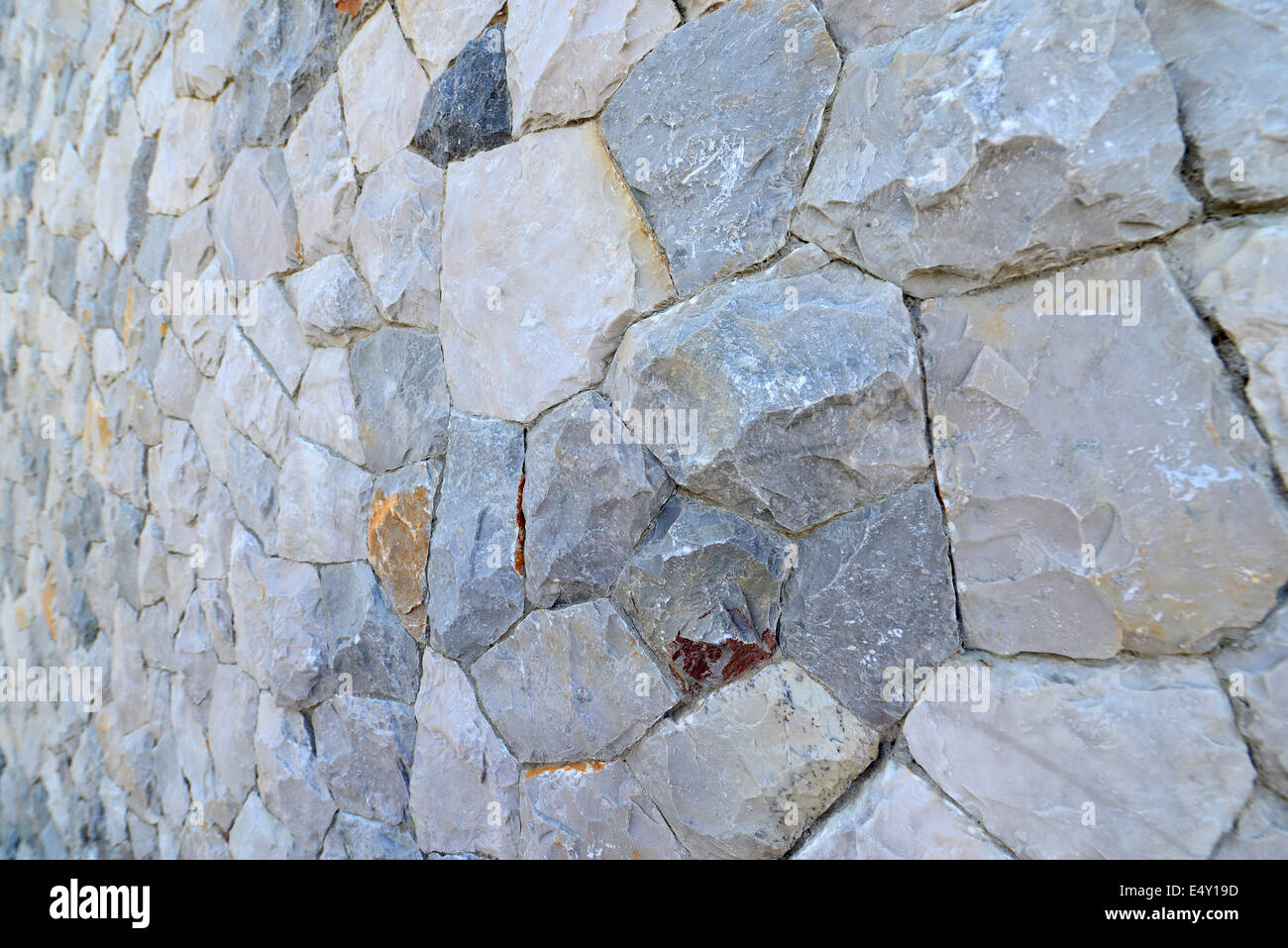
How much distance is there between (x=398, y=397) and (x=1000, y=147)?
1292 millimetres

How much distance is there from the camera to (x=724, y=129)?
1.11 m

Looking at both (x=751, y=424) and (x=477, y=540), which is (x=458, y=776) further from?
(x=751, y=424)

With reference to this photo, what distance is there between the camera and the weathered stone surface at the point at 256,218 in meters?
2.02

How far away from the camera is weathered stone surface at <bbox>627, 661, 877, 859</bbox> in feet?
3.60

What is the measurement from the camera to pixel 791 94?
106 cm

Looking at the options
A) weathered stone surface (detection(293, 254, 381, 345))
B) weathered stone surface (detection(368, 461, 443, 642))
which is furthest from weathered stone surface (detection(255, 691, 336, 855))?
A: weathered stone surface (detection(293, 254, 381, 345))

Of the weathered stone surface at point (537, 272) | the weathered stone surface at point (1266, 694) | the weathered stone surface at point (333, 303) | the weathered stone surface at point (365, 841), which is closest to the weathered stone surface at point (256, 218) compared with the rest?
the weathered stone surface at point (333, 303)

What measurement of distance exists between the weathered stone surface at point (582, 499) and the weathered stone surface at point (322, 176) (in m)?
0.88

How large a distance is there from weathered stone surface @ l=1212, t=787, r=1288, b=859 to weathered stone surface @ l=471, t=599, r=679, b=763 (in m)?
0.73

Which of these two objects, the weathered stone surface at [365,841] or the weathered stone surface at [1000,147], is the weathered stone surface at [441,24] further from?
the weathered stone surface at [365,841]

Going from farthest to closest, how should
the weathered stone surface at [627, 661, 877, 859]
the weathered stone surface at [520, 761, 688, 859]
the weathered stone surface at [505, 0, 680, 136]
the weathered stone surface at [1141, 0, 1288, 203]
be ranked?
the weathered stone surface at [520, 761, 688, 859] < the weathered stone surface at [505, 0, 680, 136] < the weathered stone surface at [627, 661, 877, 859] < the weathered stone surface at [1141, 0, 1288, 203]

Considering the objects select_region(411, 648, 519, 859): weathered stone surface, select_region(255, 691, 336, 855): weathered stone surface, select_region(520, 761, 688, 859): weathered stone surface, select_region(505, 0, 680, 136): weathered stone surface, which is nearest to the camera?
select_region(505, 0, 680, 136): weathered stone surface

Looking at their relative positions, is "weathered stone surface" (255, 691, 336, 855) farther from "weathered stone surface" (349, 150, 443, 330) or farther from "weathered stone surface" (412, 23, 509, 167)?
"weathered stone surface" (412, 23, 509, 167)

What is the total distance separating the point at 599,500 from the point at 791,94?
0.68 m
